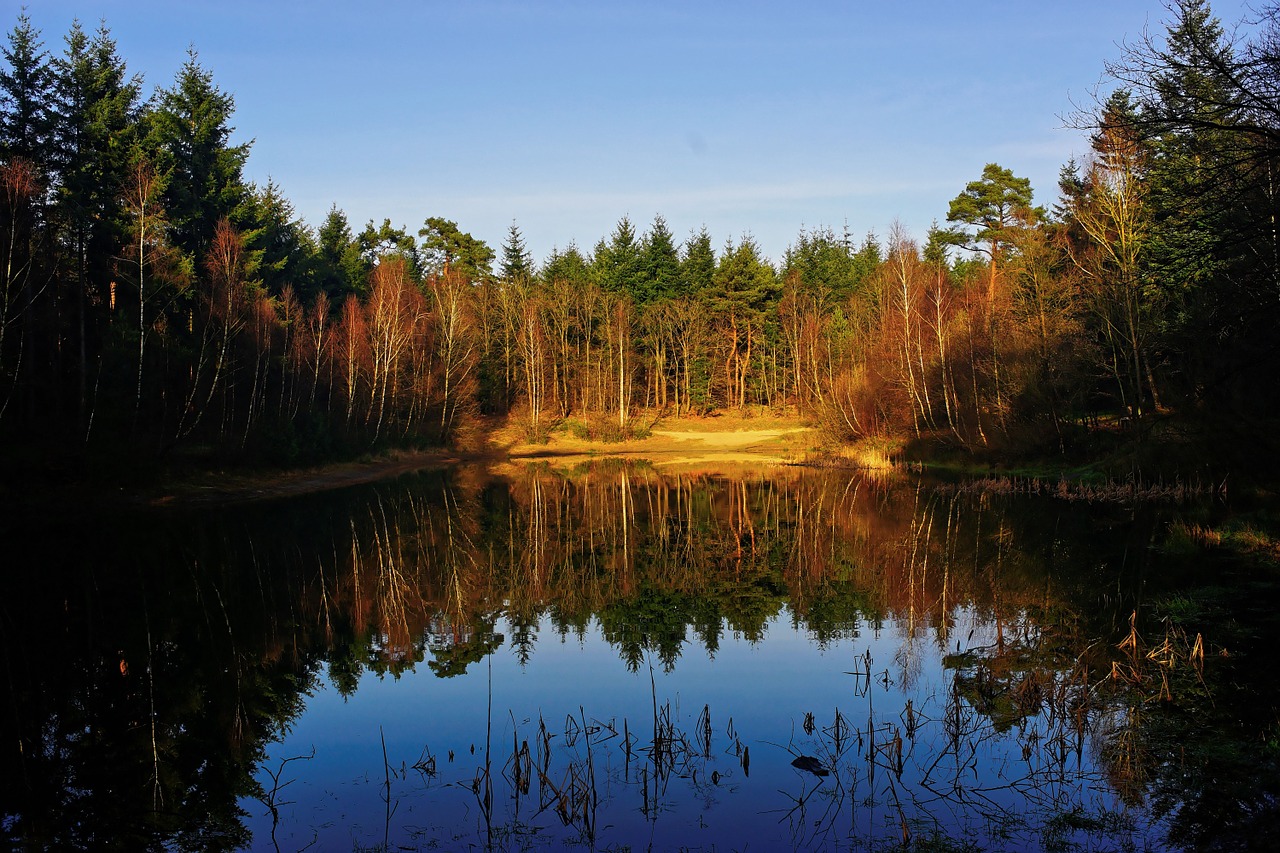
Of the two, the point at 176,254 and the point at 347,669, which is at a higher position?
the point at 176,254

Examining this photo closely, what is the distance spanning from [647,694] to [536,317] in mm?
51481

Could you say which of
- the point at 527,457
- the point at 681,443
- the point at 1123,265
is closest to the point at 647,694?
the point at 1123,265

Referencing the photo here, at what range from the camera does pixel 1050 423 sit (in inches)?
1128

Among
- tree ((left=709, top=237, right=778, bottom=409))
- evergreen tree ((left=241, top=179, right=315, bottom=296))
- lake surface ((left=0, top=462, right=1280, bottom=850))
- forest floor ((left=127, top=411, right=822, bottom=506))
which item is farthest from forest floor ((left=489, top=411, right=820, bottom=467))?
lake surface ((left=0, top=462, right=1280, bottom=850))

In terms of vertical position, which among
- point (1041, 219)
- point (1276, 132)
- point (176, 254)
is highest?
point (1041, 219)

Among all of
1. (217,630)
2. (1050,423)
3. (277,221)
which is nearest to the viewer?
(217,630)

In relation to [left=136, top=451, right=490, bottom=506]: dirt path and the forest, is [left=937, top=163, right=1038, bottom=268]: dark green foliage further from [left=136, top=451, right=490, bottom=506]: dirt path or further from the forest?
[left=136, top=451, right=490, bottom=506]: dirt path

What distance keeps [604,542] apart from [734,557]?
3.59 meters

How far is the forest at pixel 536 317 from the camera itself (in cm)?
1497

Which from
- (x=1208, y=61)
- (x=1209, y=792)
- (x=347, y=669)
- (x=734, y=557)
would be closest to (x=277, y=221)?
(x=734, y=557)

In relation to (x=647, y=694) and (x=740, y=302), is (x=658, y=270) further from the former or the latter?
(x=647, y=694)

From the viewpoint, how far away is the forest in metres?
15.0

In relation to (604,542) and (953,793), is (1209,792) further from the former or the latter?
(604,542)

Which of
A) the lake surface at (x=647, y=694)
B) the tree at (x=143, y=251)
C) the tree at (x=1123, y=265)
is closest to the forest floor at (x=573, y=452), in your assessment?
the tree at (x=143, y=251)
